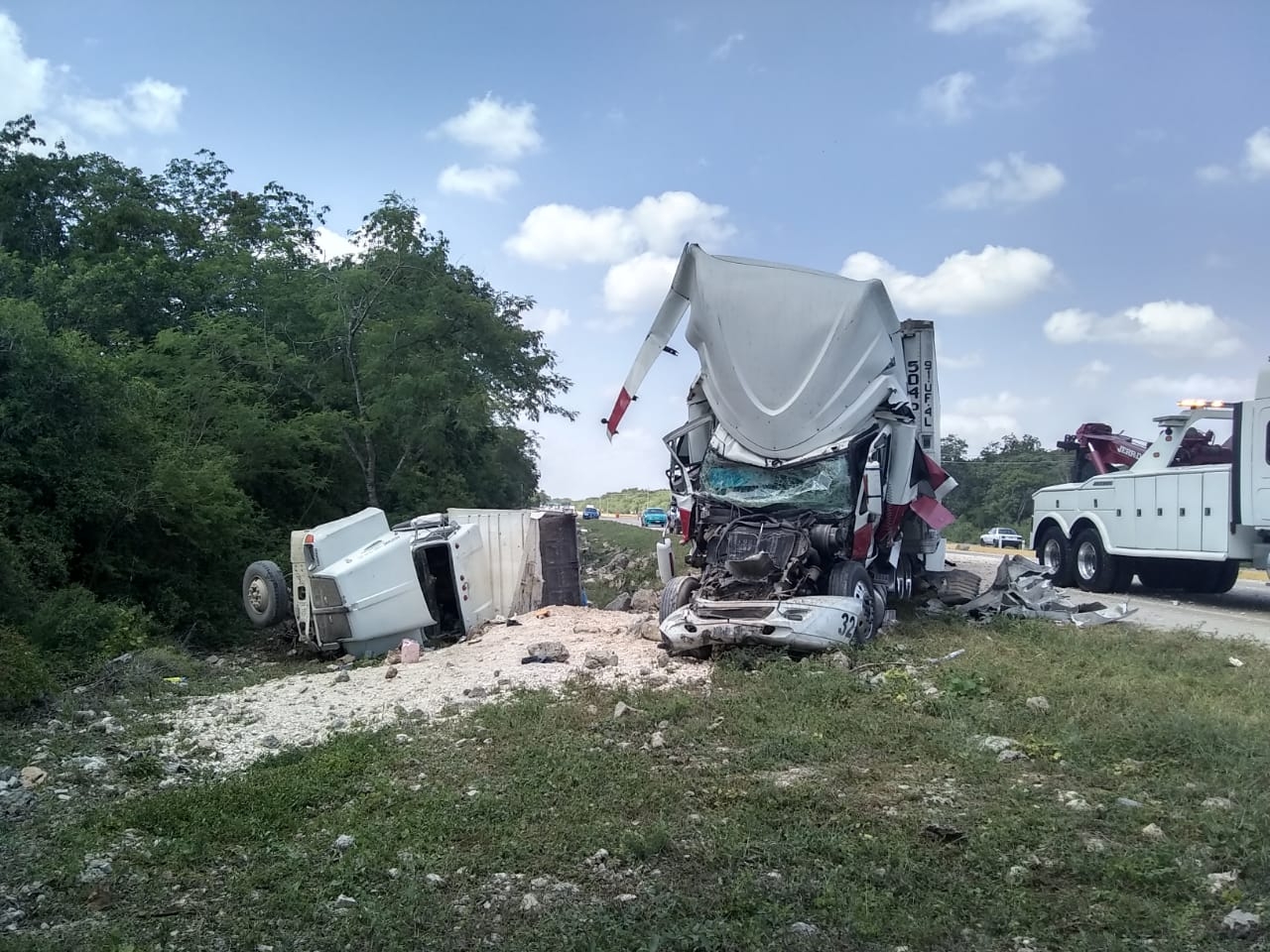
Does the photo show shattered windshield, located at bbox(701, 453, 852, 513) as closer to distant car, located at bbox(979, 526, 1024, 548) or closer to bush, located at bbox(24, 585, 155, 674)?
bush, located at bbox(24, 585, 155, 674)

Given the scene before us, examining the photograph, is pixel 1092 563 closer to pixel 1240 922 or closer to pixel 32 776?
pixel 1240 922

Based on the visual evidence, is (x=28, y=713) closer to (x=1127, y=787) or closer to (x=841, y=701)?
(x=841, y=701)

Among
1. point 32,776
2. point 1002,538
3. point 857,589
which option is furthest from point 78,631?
point 1002,538

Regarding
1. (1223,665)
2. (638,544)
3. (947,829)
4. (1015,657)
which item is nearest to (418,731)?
(947,829)

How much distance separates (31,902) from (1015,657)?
7452 mm

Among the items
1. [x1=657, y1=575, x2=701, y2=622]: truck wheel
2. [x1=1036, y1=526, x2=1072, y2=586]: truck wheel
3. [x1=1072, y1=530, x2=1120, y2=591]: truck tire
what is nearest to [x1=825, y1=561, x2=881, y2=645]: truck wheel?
[x1=657, y1=575, x2=701, y2=622]: truck wheel

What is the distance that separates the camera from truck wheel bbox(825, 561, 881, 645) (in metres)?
9.45

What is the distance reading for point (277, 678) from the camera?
10305 millimetres

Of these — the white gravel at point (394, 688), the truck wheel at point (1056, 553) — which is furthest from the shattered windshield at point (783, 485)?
the truck wheel at point (1056, 553)

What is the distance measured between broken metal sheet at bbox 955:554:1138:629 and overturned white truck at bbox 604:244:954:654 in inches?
64.5

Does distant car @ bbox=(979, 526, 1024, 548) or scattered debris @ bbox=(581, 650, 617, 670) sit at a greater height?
scattered debris @ bbox=(581, 650, 617, 670)

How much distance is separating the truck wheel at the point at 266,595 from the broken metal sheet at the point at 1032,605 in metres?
8.07

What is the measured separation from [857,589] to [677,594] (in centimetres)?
177

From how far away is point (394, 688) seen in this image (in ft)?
28.6
